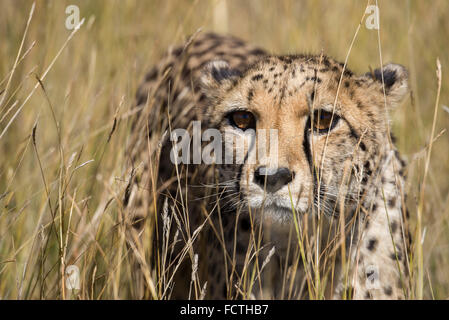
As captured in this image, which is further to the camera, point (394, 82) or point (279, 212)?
point (394, 82)

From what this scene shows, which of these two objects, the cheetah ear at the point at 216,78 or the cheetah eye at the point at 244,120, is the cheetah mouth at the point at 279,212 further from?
the cheetah ear at the point at 216,78

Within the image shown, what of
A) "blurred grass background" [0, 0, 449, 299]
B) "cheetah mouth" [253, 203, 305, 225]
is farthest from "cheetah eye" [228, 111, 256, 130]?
"blurred grass background" [0, 0, 449, 299]

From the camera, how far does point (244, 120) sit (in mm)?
2273

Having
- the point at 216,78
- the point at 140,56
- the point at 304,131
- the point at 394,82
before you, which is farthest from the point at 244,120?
the point at 140,56

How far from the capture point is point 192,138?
275 centimetres

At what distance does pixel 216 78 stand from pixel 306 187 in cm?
83

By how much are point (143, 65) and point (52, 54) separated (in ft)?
1.80

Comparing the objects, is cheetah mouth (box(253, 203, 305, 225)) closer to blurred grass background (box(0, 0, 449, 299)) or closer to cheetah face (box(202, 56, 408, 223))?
cheetah face (box(202, 56, 408, 223))

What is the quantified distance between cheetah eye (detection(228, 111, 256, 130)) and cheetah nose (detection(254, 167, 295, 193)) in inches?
12.4

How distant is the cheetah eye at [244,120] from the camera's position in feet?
7.37

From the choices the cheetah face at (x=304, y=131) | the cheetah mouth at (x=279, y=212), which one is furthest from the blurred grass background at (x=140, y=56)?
→ the cheetah mouth at (x=279, y=212)

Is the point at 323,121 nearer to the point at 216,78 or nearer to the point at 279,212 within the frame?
the point at 279,212

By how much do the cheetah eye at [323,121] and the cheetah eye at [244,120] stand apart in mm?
232

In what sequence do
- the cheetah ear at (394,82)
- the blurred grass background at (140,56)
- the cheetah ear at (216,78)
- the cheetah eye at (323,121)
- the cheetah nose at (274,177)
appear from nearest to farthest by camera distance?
the cheetah nose at (274,177) → the cheetah eye at (323,121) → the cheetah ear at (394,82) → the cheetah ear at (216,78) → the blurred grass background at (140,56)
